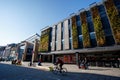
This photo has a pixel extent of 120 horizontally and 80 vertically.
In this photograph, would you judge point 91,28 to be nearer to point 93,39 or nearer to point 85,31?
point 85,31

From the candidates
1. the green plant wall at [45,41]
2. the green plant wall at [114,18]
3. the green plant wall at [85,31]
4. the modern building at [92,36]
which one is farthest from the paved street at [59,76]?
the green plant wall at [45,41]

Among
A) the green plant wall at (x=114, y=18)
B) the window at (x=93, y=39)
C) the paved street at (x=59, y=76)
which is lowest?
the paved street at (x=59, y=76)

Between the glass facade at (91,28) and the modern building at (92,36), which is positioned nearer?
the modern building at (92,36)

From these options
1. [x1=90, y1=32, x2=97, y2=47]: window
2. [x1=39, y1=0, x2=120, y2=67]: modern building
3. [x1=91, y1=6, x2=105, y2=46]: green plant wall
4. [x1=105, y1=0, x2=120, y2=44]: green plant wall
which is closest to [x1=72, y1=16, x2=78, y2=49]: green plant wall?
[x1=39, y1=0, x2=120, y2=67]: modern building

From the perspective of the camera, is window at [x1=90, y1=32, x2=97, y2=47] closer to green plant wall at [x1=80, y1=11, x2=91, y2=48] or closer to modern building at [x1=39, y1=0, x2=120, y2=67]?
modern building at [x1=39, y1=0, x2=120, y2=67]

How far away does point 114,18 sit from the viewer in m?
27.4

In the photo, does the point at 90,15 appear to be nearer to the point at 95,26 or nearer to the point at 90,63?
the point at 95,26

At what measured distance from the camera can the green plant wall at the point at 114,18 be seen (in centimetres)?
2636

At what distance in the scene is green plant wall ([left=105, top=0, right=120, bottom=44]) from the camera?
86.5ft

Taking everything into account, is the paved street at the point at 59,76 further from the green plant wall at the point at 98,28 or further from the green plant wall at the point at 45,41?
the green plant wall at the point at 45,41

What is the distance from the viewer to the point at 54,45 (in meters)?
44.3

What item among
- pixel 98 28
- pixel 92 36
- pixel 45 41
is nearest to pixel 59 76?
pixel 98 28

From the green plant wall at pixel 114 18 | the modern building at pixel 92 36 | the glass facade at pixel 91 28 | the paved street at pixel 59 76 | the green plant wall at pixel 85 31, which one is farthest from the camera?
the green plant wall at pixel 85 31

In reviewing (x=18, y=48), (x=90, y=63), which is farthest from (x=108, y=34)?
(x=18, y=48)
